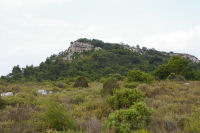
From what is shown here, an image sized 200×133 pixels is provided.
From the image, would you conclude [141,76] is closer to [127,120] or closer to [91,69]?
[127,120]

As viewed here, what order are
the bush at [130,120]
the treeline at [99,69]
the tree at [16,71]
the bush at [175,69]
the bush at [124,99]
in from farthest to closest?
1. the tree at [16,71]
2. the treeline at [99,69]
3. the bush at [175,69]
4. the bush at [124,99]
5. the bush at [130,120]

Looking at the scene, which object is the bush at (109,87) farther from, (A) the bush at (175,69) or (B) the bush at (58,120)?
(A) the bush at (175,69)

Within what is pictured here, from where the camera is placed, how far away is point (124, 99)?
5320 millimetres

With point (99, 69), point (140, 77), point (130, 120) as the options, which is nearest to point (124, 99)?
point (130, 120)

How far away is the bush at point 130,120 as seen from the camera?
3333 millimetres

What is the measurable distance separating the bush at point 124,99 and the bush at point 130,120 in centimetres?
137

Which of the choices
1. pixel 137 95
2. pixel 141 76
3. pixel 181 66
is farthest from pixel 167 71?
pixel 137 95

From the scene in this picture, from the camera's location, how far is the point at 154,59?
150 feet

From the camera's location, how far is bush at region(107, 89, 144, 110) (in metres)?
5.32

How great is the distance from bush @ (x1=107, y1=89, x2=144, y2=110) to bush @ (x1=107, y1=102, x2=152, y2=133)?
1.37 metres

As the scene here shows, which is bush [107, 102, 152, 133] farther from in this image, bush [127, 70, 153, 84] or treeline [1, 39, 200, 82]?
treeline [1, 39, 200, 82]

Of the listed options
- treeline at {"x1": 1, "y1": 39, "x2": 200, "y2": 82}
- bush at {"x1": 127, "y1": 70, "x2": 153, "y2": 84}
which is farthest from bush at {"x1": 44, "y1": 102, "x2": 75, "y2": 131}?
treeline at {"x1": 1, "y1": 39, "x2": 200, "y2": 82}

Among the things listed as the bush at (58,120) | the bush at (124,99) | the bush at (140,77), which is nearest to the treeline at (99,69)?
the bush at (140,77)

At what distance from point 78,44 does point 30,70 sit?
38569 millimetres
